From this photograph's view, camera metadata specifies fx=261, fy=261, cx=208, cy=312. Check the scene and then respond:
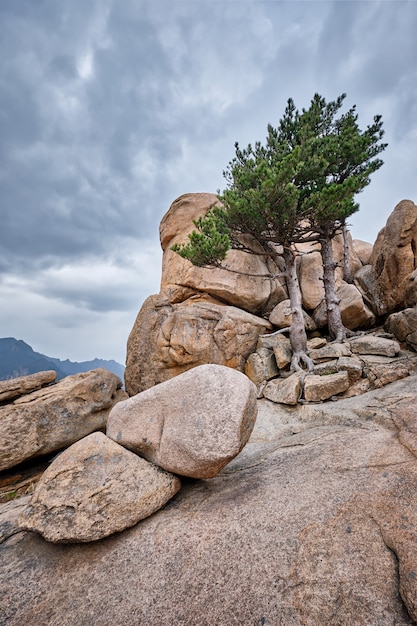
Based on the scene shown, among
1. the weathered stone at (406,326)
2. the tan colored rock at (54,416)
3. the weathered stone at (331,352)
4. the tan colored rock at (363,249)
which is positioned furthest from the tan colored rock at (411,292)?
the tan colored rock at (54,416)

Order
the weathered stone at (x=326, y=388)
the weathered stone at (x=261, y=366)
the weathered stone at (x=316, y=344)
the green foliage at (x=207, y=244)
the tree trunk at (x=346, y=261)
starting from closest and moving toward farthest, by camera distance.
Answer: the weathered stone at (x=326, y=388)
the green foliage at (x=207, y=244)
the weathered stone at (x=261, y=366)
the weathered stone at (x=316, y=344)
the tree trunk at (x=346, y=261)

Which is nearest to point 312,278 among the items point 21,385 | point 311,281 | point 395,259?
point 311,281

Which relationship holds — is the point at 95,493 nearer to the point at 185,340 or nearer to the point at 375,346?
the point at 185,340

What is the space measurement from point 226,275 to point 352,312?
6959mm

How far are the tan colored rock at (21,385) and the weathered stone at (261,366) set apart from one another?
828 centimetres

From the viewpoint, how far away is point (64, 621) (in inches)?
120

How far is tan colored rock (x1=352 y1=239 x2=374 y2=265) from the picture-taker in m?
18.9

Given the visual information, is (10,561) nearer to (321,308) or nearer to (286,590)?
(286,590)

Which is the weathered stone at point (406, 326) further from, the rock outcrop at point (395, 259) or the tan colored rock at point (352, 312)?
the tan colored rock at point (352, 312)

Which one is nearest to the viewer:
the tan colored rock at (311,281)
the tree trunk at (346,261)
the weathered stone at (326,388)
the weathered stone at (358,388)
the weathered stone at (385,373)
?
the weathered stone at (385,373)

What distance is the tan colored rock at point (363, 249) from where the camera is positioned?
18.9 m

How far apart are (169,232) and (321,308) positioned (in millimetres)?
10548

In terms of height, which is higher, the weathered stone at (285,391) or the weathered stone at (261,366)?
the weathered stone at (261,366)

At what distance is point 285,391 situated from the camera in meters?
9.49
